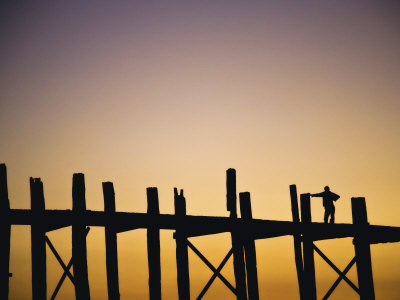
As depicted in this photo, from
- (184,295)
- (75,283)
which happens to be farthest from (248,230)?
(75,283)

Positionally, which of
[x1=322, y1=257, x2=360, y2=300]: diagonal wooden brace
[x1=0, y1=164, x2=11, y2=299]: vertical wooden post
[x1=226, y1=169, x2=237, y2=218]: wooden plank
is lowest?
[x1=322, y1=257, x2=360, y2=300]: diagonal wooden brace

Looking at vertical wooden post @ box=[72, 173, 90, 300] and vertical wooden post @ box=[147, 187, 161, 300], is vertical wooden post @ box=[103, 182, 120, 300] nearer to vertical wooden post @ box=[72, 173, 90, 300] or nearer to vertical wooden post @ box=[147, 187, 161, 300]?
vertical wooden post @ box=[72, 173, 90, 300]

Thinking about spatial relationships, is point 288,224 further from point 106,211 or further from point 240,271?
point 106,211

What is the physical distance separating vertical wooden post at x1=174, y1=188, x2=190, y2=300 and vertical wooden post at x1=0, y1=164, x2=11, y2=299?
126 inches

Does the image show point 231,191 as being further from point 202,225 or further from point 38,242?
point 38,242

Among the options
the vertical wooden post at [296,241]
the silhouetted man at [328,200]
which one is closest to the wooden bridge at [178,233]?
the vertical wooden post at [296,241]

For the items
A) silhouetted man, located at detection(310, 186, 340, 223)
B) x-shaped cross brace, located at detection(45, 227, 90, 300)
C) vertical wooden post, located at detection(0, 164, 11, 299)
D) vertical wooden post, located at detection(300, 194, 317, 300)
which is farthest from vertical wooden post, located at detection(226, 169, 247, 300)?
vertical wooden post, located at detection(0, 164, 11, 299)

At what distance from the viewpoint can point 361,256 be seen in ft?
39.2

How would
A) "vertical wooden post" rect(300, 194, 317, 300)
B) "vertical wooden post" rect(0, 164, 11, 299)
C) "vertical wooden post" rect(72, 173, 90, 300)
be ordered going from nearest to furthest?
"vertical wooden post" rect(0, 164, 11, 299)
"vertical wooden post" rect(72, 173, 90, 300)
"vertical wooden post" rect(300, 194, 317, 300)

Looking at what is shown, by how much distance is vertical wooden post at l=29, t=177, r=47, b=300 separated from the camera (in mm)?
10344

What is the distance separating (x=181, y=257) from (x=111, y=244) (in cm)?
141

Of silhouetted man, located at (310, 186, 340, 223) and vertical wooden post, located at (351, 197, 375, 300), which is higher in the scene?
silhouetted man, located at (310, 186, 340, 223)

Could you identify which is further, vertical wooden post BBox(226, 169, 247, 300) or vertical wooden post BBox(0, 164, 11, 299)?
vertical wooden post BBox(226, 169, 247, 300)

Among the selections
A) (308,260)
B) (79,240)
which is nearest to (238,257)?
(308,260)
